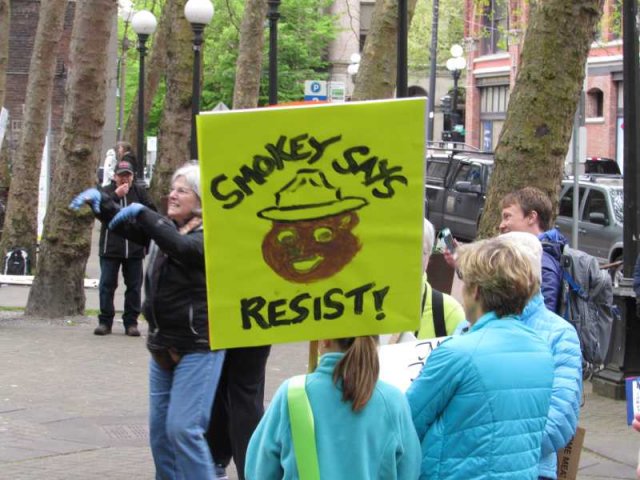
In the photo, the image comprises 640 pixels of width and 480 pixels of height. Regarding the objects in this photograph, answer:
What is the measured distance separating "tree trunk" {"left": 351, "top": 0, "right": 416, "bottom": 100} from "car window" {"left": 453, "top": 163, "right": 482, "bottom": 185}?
261 inches

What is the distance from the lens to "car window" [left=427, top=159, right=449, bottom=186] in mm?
27422

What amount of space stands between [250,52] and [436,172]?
5744 mm

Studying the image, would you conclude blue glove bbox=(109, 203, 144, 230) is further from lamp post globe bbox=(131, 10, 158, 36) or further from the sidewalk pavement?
lamp post globe bbox=(131, 10, 158, 36)

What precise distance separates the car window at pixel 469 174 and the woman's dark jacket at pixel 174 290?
20185 millimetres

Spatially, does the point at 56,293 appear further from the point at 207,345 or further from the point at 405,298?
the point at 405,298

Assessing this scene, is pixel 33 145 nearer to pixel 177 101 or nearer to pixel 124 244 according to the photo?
pixel 177 101

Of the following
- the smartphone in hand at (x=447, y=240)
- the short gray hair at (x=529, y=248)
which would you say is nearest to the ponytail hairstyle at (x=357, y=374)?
the short gray hair at (x=529, y=248)

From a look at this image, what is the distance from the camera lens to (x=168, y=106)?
23.4 meters

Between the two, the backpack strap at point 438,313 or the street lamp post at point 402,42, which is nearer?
the backpack strap at point 438,313

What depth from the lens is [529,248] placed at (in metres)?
4.26

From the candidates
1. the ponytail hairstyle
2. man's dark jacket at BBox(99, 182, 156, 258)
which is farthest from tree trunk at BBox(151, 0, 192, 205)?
the ponytail hairstyle

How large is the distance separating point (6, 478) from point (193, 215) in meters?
2.23

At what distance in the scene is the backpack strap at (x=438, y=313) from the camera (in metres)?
5.30

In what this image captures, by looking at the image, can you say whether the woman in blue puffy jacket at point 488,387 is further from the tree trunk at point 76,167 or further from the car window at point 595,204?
the car window at point 595,204
